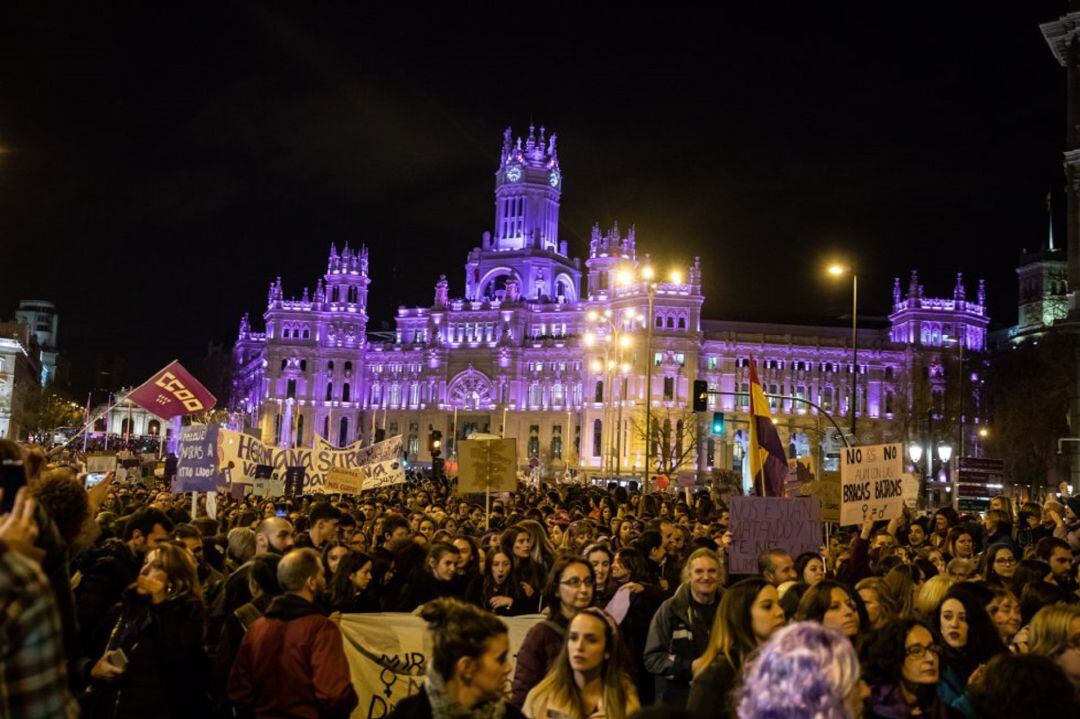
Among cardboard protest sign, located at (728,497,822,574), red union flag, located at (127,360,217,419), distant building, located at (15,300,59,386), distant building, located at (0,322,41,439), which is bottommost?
cardboard protest sign, located at (728,497,822,574)

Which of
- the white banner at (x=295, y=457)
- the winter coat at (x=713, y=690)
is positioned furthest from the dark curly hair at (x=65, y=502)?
the white banner at (x=295, y=457)

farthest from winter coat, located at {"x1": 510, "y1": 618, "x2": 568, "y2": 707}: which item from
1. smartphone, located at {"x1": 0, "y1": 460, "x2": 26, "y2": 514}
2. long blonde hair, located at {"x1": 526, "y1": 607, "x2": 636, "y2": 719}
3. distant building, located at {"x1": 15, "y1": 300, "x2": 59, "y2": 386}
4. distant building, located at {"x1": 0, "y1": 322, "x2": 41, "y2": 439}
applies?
distant building, located at {"x1": 15, "y1": 300, "x2": 59, "y2": 386}

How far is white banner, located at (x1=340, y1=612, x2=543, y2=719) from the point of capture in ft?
27.3

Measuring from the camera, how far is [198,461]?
16062 mm

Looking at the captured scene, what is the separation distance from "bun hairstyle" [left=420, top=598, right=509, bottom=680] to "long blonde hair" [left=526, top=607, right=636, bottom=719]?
707mm

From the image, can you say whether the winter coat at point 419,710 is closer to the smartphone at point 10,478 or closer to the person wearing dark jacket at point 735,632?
the person wearing dark jacket at point 735,632

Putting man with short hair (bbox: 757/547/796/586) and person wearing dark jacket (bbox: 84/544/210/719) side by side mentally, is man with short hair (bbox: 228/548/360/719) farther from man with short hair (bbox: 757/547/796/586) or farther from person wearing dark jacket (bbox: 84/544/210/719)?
man with short hair (bbox: 757/547/796/586)

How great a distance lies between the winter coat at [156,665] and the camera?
6.21 meters

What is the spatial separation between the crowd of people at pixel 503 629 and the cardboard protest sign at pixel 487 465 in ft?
16.7

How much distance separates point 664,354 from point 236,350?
69832 millimetres

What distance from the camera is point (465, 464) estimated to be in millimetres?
15594

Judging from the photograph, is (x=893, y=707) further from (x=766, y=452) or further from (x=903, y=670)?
(x=766, y=452)

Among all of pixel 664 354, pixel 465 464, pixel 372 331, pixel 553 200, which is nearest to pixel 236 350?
pixel 372 331

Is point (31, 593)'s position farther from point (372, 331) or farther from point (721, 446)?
point (372, 331)
